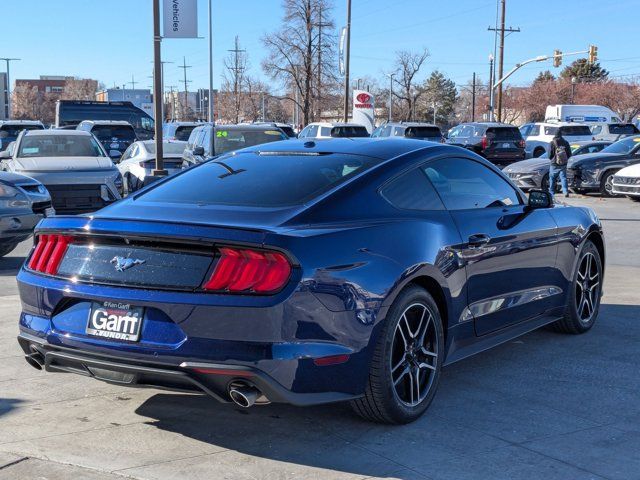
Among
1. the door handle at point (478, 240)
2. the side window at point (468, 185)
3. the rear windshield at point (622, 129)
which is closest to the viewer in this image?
the door handle at point (478, 240)

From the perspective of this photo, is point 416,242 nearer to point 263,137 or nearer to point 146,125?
point 263,137

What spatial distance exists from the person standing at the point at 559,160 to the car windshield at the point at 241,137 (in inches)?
288

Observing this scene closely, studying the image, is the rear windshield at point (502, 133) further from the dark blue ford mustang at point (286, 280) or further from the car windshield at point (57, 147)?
the dark blue ford mustang at point (286, 280)

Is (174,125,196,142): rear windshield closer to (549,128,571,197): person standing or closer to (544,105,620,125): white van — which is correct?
(549,128,571,197): person standing

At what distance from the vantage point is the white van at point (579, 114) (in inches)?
1665

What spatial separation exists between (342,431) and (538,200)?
2519 millimetres

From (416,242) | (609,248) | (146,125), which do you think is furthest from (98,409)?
(146,125)

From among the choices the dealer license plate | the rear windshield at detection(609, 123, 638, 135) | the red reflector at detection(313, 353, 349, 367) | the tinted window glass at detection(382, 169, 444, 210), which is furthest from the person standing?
the dealer license plate

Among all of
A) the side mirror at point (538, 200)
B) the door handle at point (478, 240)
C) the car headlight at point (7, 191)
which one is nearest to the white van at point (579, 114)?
the car headlight at point (7, 191)

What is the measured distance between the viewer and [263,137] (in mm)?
15508

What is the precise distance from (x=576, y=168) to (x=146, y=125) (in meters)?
19.2

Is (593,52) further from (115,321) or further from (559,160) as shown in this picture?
(115,321)

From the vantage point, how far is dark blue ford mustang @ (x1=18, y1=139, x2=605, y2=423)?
3.83 m

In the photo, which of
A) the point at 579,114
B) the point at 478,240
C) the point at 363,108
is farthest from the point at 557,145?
the point at 579,114
